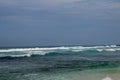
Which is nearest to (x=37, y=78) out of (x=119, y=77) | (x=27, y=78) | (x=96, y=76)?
(x=27, y=78)

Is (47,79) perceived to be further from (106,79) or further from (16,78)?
(106,79)

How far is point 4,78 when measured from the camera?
2211 centimetres

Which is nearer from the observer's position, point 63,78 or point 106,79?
point 106,79

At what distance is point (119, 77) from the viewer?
21625 millimetres

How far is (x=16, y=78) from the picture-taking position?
2228 cm

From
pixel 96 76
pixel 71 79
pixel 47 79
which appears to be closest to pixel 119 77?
pixel 96 76

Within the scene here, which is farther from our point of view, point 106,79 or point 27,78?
point 27,78

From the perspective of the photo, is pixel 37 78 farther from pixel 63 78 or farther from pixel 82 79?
pixel 82 79

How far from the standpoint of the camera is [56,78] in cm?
2173

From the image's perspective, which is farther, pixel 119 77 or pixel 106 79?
pixel 119 77

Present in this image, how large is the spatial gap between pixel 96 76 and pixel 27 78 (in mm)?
4362

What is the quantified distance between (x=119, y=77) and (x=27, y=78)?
5741 mm

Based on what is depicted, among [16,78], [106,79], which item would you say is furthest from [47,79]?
[106,79]

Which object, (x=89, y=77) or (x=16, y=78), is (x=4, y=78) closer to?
(x=16, y=78)
